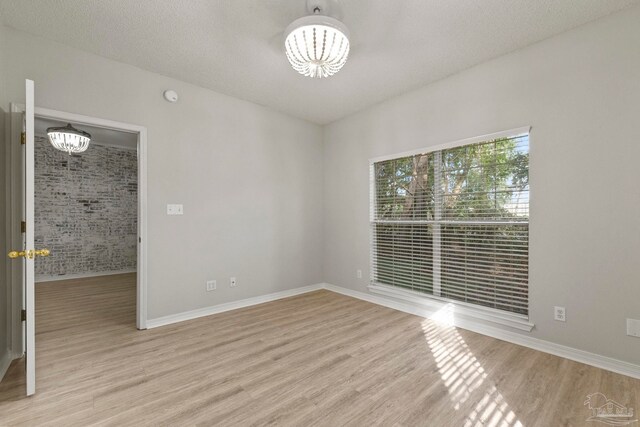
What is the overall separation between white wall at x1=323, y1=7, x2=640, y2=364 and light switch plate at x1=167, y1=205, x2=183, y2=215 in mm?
3287

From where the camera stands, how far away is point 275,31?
8.15 ft

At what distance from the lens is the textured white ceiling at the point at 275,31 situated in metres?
2.20

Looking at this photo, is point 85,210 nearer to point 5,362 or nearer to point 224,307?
point 224,307

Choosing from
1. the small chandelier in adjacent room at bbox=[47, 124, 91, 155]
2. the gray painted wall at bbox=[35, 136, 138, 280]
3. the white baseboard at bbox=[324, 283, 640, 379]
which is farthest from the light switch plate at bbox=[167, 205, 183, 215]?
the gray painted wall at bbox=[35, 136, 138, 280]

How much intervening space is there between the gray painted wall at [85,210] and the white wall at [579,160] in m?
6.82

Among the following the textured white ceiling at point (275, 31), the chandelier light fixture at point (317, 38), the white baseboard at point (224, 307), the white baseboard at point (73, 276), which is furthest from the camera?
the white baseboard at point (73, 276)

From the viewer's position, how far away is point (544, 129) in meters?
2.59

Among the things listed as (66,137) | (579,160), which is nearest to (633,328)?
(579,160)

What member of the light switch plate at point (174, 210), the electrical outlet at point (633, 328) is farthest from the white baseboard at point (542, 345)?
the light switch plate at point (174, 210)

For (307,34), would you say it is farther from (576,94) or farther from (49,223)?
(49,223)

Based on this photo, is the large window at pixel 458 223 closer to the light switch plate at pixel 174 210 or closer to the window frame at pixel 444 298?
the window frame at pixel 444 298

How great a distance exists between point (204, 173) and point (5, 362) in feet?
7.74

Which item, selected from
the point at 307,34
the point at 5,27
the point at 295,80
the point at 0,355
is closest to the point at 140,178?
the point at 5,27

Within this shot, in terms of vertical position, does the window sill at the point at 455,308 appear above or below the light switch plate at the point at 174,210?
below
